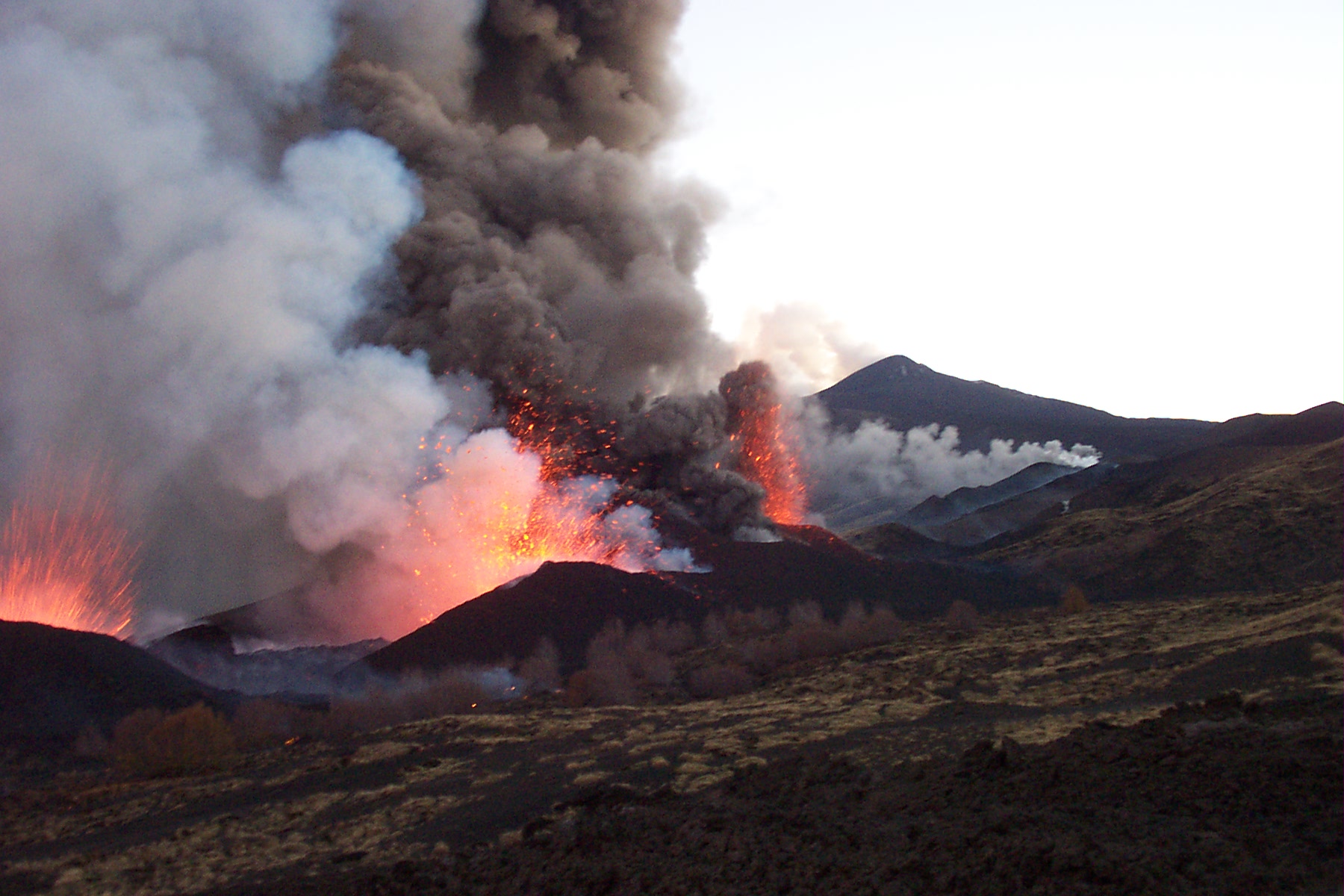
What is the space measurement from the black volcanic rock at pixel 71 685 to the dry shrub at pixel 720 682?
59.7 feet

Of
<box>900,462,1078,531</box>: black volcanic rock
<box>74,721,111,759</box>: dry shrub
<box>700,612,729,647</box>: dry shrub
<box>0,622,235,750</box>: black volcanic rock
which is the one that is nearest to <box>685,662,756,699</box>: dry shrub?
<box>700,612,729,647</box>: dry shrub

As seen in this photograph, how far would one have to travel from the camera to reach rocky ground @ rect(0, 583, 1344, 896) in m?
10.8

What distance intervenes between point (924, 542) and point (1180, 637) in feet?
245

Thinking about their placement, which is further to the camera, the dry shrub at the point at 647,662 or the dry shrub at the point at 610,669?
the dry shrub at the point at 647,662

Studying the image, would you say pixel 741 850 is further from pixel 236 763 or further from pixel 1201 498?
pixel 1201 498

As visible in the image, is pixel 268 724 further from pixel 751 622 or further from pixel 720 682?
pixel 751 622

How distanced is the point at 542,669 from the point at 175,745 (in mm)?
16742

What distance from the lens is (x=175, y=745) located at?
86.0 feet

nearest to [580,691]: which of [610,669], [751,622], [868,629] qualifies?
[610,669]

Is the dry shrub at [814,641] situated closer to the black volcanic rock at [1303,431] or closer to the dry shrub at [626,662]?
the dry shrub at [626,662]

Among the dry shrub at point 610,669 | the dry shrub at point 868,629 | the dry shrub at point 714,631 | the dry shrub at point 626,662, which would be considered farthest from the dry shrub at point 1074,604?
the dry shrub at point 610,669

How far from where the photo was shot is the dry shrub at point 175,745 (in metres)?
26.0

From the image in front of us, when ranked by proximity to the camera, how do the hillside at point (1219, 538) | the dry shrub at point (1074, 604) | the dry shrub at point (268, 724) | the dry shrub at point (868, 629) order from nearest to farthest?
the dry shrub at point (268, 724) < the dry shrub at point (868, 629) < the dry shrub at point (1074, 604) < the hillside at point (1219, 538)

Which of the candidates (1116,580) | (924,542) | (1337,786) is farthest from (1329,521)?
(1337,786)
